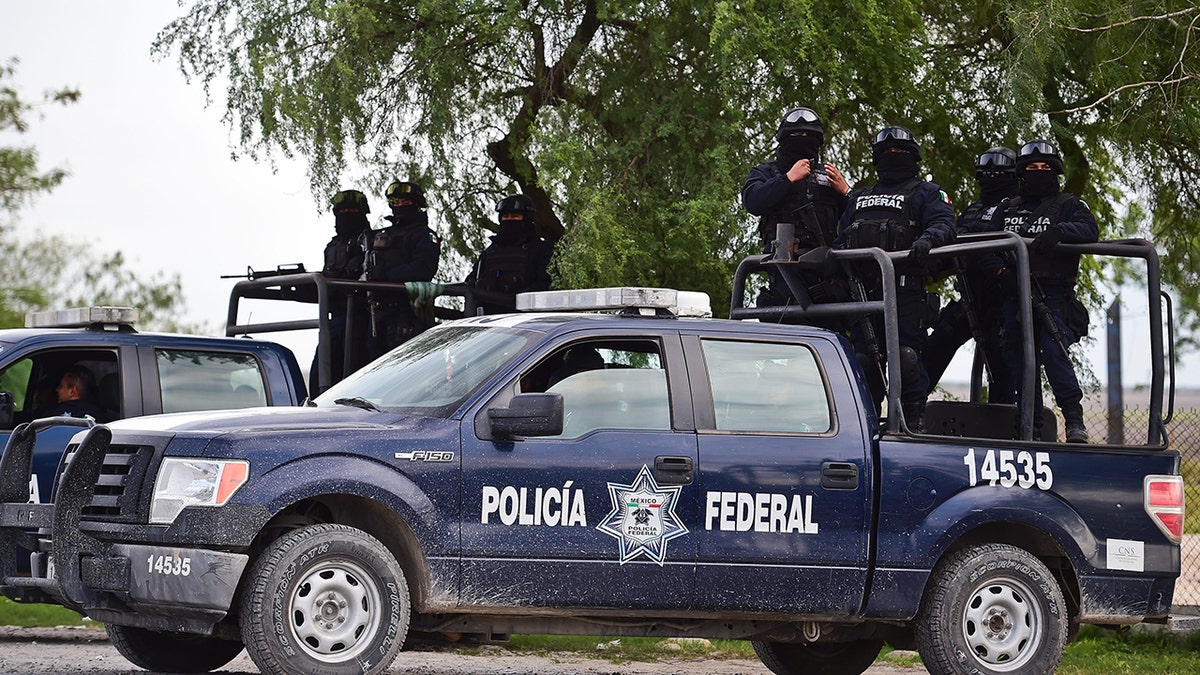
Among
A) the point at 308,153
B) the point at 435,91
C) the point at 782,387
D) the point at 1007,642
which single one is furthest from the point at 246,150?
the point at 1007,642

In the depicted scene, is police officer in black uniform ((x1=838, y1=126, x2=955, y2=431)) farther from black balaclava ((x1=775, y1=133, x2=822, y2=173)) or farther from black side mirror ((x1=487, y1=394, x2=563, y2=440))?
black side mirror ((x1=487, y1=394, x2=563, y2=440))

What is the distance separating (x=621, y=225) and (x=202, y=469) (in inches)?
214

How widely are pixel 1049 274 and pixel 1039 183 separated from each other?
69cm

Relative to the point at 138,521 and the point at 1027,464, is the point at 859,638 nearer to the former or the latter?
the point at 1027,464

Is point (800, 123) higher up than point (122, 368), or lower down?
higher up

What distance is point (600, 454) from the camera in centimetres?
755

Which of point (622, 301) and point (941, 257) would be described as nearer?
point (622, 301)

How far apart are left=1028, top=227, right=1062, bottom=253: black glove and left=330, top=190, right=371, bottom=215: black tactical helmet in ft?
19.4

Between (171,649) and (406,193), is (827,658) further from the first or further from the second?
(406,193)

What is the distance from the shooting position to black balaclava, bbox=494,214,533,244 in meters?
12.6

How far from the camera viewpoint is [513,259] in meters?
12.5

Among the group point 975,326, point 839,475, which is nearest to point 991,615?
point 839,475

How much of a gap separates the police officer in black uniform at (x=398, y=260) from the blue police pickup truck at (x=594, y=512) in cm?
359

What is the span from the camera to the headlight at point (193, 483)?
273 inches
